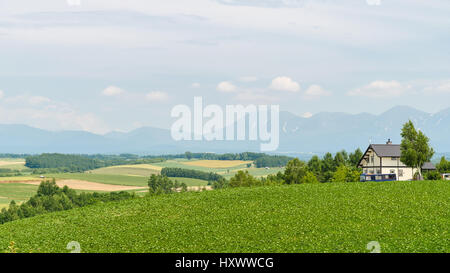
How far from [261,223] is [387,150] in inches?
2183

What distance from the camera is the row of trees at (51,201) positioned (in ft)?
401

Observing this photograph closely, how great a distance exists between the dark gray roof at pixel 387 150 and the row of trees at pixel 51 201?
2114 inches

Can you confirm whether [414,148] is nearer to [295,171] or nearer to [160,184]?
[295,171]

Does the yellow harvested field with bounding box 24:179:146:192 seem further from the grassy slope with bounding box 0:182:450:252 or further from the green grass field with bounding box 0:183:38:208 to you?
the grassy slope with bounding box 0:182:450:252

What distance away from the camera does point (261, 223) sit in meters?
35.8

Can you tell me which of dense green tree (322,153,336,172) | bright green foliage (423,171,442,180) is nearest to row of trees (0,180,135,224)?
dense green tree (322,153,336,172)

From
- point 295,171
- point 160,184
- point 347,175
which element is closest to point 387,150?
point 347,175

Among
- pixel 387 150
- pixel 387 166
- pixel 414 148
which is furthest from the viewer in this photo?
pixel 387 150

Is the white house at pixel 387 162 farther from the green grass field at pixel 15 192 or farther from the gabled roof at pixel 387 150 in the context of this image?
the green grass field at pixel 15 192

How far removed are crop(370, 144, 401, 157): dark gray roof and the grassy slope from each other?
3323 cm

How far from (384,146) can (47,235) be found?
64560 millimetres

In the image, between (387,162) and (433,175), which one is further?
(387,162)

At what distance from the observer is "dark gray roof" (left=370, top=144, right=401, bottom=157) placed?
83.9 m
